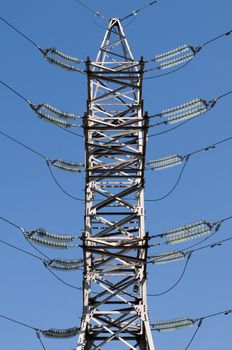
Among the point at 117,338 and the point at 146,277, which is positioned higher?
the point at 146,277

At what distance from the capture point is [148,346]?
20.6 m

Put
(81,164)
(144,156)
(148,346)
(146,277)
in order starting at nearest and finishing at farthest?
(148,346) → (146,277) → (144,156) → (81,164)

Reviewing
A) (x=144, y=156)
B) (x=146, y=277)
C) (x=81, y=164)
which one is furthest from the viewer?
(x=81, y=164)

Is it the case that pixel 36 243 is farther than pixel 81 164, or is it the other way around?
pixel 81 164

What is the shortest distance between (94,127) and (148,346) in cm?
736

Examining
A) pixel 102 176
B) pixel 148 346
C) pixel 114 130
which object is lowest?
pixel 148 346

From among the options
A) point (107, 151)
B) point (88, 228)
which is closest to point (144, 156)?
point (107, 151)

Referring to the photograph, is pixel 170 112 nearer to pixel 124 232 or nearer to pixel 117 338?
pixel 124 232

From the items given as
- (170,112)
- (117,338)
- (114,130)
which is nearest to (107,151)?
(114,130)

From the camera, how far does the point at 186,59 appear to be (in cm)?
2670

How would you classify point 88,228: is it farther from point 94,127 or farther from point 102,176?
point 94,127

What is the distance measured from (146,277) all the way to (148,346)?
237cm

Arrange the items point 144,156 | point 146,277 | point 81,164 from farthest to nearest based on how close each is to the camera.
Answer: point 81,164 → point 144,156 → point 146,277

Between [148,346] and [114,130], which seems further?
[114,130]
